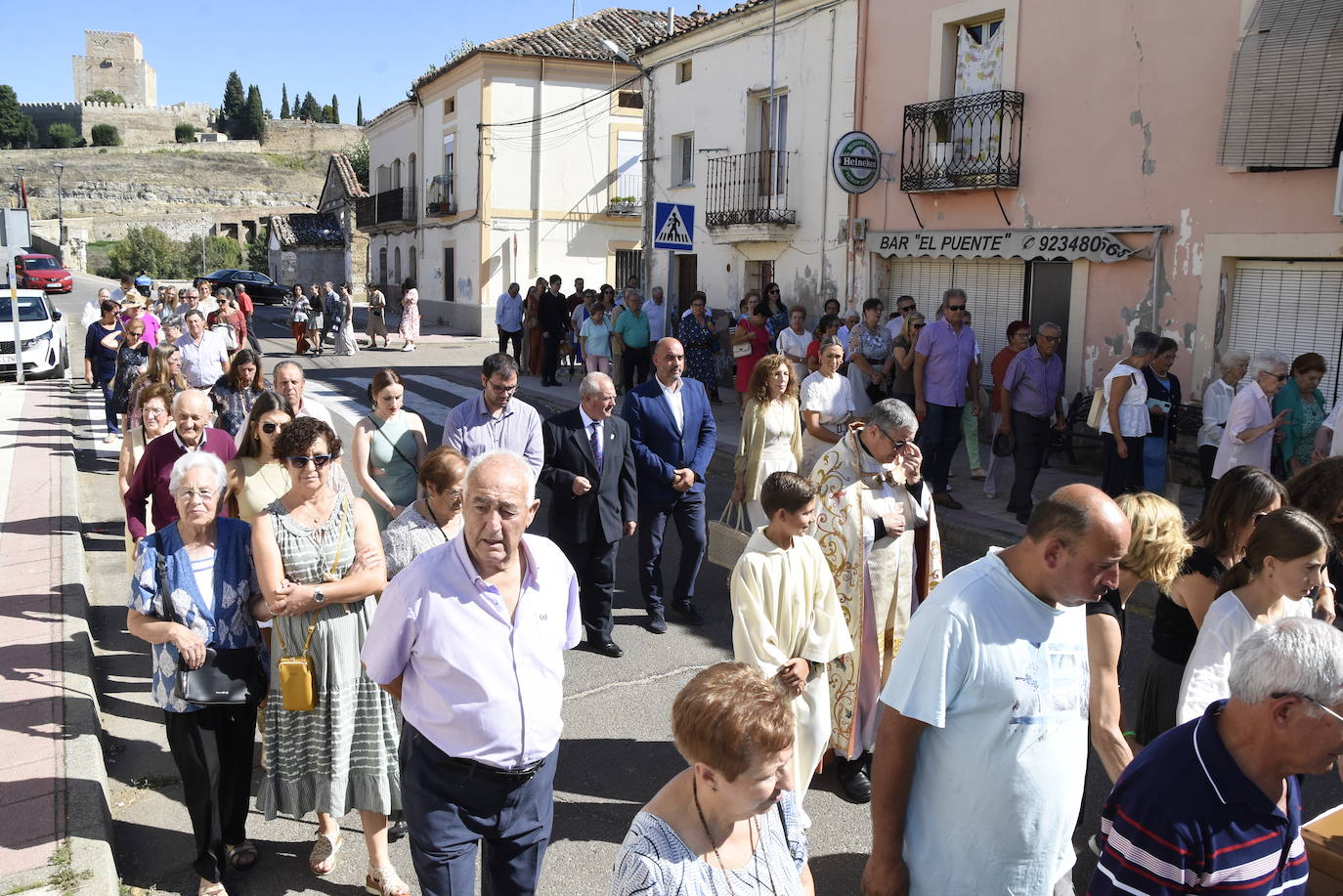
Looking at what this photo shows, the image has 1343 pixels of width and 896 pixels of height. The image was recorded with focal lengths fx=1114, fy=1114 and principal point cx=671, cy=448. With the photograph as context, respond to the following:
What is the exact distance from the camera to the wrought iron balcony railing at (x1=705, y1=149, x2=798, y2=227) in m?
17.3

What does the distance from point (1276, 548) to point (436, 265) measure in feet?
111

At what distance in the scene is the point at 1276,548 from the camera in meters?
3.44

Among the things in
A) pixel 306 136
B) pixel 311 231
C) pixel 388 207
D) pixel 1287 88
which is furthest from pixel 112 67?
pixel 1287 88

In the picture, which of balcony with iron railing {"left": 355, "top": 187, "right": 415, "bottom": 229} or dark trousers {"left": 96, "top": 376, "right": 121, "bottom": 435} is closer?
dark trousers {"left": 96, "top": 376, "right": 121, "bottom": 435}

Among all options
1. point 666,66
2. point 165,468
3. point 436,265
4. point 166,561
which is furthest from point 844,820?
point 436,265

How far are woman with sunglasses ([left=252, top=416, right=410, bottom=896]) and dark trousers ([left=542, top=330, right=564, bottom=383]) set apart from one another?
50.3 ft

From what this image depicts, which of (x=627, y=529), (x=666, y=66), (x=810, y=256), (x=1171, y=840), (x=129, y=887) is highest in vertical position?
(x=666, y=66)

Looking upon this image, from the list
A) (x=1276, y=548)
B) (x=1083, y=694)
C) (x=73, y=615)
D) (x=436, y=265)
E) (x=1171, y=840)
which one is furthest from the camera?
(x=436, y=265)

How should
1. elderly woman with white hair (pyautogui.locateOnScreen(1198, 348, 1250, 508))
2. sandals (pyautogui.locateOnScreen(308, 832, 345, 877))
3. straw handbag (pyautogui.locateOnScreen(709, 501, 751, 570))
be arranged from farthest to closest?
elderly woman with white hair (pyautogui.locateOnScreen(1198, 348, 1250, 508)) → straw handbag (pyautogui.locateOnScreen(709, 501, 751, 570)) → sandals (pyautogui.locateOnScreen(308, 832, 345, 877))

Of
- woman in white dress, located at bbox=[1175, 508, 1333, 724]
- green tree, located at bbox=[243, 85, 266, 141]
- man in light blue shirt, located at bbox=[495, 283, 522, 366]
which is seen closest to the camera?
woman in white dress, located at bbox=[1175, 508, 1333, 724]

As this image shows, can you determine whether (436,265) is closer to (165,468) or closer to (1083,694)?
(165,468)

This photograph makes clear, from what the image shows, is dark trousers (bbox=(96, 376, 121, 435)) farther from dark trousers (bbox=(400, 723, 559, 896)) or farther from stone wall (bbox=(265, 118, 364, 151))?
stone wall (bbox=(265, 118, 364, 151))

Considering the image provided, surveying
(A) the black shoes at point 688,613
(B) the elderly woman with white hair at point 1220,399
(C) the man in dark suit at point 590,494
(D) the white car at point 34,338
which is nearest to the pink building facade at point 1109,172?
(B) the elderly woman with white hair at point 1220,399

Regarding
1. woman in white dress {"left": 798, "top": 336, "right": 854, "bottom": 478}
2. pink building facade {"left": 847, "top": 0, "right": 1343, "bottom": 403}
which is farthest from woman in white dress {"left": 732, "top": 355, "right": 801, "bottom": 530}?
pink building facade {"left": 847, "top": 0, "right": 1343, "bottom": 403}
